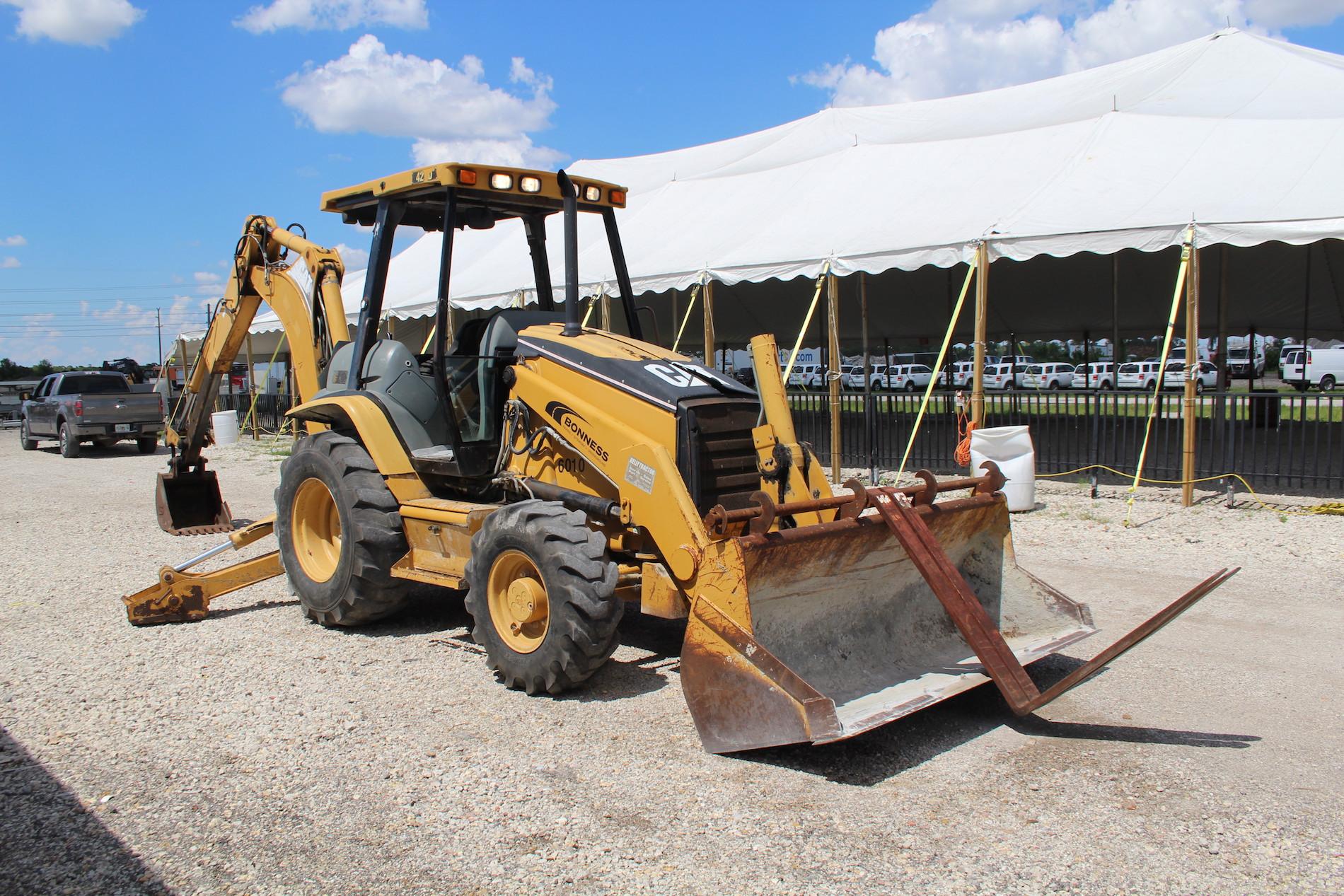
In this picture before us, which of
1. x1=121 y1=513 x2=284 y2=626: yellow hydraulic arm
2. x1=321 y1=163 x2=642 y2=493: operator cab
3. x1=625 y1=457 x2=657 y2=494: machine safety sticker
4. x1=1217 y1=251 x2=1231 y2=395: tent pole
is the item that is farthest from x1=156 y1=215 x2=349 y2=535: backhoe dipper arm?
x1=1217 y1=251 x2=1231 y2=395: tent pole

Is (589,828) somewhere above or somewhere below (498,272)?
below

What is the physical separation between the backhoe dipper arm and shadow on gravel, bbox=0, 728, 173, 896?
12.9 ft

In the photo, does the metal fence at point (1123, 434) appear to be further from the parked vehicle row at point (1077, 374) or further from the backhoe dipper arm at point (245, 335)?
the parked vehicle row at point (1077, 374)

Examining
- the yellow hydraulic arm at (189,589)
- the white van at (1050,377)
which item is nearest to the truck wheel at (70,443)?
the yellow hydraulic arm at (189,589)

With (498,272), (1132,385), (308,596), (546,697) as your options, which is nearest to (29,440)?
(498,272)

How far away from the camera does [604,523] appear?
5.42 meters

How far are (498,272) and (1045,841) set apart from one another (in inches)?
653

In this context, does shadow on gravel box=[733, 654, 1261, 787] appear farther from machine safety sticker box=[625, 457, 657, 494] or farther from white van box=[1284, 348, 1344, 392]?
white van box=[1284, 348, 1344, 392]

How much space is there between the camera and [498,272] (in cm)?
1878

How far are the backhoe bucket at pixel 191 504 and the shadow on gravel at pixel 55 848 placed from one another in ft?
18.9

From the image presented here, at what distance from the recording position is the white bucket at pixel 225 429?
22781 mm

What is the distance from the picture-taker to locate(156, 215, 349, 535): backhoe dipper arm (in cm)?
750

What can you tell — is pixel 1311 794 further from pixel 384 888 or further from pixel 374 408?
pixel 374 408

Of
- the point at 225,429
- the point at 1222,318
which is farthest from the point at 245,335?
the point at 225,429
